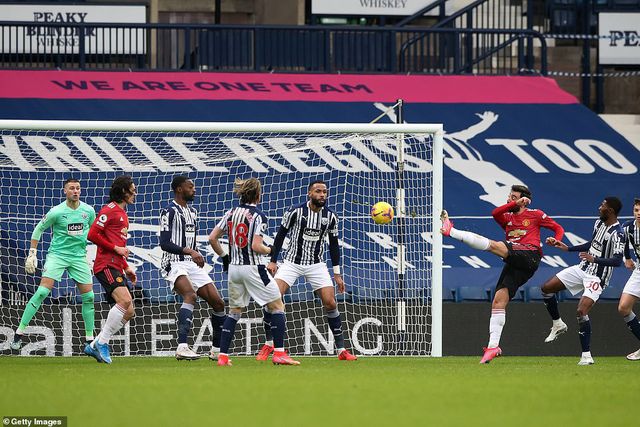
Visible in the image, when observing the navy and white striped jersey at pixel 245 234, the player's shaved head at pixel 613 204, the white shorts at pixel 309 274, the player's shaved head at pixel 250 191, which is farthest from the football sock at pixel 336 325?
the player's shaved head at pixel 613 204

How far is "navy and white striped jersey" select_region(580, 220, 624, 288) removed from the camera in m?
13.2

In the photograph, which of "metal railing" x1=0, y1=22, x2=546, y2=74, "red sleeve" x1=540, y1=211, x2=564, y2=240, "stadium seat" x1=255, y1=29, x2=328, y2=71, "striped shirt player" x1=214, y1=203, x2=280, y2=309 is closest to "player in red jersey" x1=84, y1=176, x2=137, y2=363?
"striped shirt player" x1=214, y1=203, x2=280, y2=309

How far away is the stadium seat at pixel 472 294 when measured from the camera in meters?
15.5

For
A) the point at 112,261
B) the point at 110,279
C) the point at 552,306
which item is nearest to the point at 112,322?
the point at 110,279

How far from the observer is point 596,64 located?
22.2m

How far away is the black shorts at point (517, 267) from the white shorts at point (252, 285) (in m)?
2.54

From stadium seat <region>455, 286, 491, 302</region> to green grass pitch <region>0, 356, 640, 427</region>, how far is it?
373cm

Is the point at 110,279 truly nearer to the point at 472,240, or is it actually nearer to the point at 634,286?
the point at 472,240

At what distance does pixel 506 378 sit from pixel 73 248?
5.12 m

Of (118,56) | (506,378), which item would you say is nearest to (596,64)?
(118,56)

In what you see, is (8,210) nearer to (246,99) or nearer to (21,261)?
(21,261)

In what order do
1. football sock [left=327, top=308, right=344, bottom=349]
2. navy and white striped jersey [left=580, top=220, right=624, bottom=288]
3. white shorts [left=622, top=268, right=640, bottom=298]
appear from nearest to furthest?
football sock [left=327, top=308, right=344, bottom=349]
navy and white striped jersey [left=580, top=220, right=624, bottom=288]
white shorts [left=622, top=268, right=640, bottom=298]

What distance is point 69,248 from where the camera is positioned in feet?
40.6

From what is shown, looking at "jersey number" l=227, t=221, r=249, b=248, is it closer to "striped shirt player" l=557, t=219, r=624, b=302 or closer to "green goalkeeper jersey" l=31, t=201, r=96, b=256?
"green goalkeeper jersey" l=31, t=201, r=96, b=256
